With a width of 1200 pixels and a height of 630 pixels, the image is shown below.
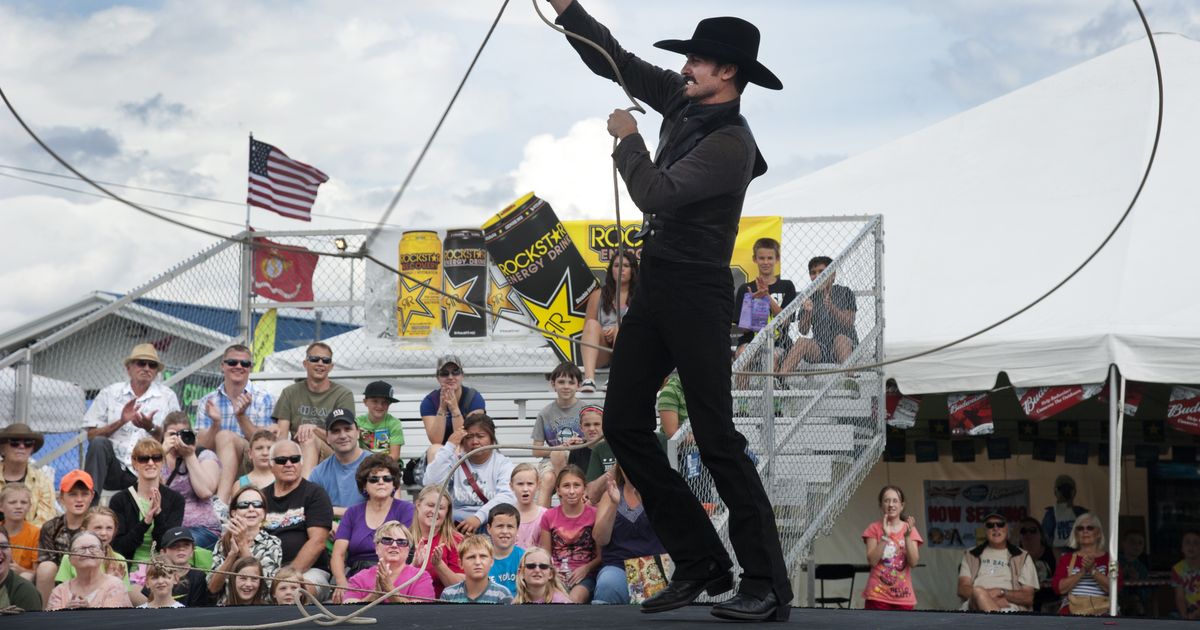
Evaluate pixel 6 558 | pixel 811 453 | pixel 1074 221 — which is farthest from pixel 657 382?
pixel 1074 221

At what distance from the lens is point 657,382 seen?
396 centimetres

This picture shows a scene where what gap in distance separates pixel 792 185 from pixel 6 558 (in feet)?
26.4

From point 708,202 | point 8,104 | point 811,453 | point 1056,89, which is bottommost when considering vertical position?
point 811,453

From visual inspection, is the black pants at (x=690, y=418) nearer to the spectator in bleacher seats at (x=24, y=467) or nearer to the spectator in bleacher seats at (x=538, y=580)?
the spectator in bleacher seats at (x=538, y=580)

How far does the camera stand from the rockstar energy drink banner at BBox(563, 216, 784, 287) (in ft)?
31.4

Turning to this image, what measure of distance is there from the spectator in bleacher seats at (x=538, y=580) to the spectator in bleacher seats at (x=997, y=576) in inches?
138

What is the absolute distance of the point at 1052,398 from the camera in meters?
8.59

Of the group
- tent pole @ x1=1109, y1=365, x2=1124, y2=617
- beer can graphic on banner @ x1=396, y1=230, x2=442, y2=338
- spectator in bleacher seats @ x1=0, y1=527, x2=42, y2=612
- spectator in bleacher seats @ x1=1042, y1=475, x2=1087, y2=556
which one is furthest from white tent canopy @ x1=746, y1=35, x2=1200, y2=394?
spectator in bleacher seats @ x1=0, y1=527, x2=42, y2=612

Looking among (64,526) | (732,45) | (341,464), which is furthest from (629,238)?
(732,45)

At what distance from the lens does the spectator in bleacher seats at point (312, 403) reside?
821 centimetres

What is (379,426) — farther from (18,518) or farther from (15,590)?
(15,590)

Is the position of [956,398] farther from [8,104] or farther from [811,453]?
[8,104]

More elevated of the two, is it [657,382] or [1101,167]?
[1101,167]

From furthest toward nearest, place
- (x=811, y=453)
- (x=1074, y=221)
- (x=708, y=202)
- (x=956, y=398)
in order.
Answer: (x=1074, y=221)
(x=956, y=398)
(x=811, y=453)
(x=708, y=202)
